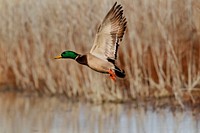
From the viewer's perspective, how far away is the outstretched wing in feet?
19.6

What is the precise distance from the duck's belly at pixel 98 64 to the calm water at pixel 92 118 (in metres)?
4.11

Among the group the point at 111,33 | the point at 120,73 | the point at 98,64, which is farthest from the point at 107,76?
the point at 120,73

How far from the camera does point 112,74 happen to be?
5504 millimetres

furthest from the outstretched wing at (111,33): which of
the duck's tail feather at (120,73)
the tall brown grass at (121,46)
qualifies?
the tall brown grass at (121,46)

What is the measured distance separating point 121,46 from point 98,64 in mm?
5432

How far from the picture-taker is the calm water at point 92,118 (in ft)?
33.1

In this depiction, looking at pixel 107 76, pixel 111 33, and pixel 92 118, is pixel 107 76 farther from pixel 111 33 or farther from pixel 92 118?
pixel 111 33

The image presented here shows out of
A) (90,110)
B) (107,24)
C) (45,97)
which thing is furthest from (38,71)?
(107,24)

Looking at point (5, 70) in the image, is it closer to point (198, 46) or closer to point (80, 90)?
point (80, 90)

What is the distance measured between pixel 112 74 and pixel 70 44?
570 cm

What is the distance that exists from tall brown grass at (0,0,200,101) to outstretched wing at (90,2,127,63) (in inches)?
166

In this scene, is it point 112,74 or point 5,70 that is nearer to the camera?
point 112,74

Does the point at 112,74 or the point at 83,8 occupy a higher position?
the point at 83,8

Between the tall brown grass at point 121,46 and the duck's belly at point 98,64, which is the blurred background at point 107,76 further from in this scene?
the duck's belly at point 98,64
